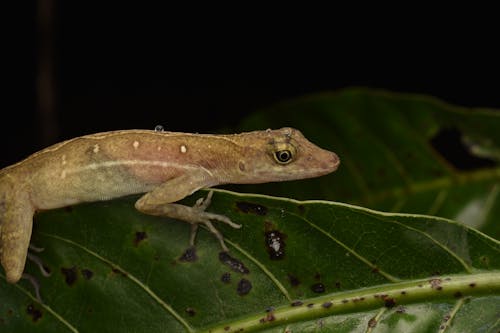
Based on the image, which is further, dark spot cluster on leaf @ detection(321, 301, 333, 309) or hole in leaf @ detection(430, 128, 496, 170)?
hole in leaf @ detection(430, 128, 496, 170)

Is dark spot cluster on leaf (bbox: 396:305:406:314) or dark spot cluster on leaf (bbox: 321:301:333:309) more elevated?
dark spot cluster on leaf (bbox: 321:301:333:309)

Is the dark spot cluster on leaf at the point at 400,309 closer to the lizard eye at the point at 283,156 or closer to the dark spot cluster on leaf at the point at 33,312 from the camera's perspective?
the lizard eye at the point at 283,156

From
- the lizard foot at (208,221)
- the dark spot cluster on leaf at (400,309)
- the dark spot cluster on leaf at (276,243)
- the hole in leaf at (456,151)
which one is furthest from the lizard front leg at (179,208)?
the hole in leaf at (456,151)

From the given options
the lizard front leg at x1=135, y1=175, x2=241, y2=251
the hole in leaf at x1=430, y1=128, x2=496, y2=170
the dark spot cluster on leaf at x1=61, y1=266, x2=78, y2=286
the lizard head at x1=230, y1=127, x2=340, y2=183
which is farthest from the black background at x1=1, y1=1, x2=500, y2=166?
the dark spot cluster on leaf at x1=61, y1=266, x2=78, y2=286

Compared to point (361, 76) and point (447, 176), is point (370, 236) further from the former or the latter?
point (361, 76)

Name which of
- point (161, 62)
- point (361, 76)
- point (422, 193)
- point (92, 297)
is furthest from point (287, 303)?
point (161, 62)

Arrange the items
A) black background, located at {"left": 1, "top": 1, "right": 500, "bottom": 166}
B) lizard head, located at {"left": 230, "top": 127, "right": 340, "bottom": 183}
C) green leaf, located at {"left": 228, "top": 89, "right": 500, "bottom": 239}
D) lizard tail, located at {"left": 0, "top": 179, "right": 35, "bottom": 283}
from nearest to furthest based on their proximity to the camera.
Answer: lizard tail, located at {"left": 0, "top": 179, "right": 35, "bottom": 283}, lizard head, located at {"left": 230, "top": 127, "right": 340, "bottom": 183}, green leaf, located at {"left": 228, "top": 89, "right": 500, "bottom": 239}, black background, located at {"left": 1, "top": 1, "right": 500, "bottom": 166}

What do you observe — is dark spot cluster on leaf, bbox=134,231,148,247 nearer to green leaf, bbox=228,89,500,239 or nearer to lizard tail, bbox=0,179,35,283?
lizard tail, bbox=0,179,35,283

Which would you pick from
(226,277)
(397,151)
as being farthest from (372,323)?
(397,151)
